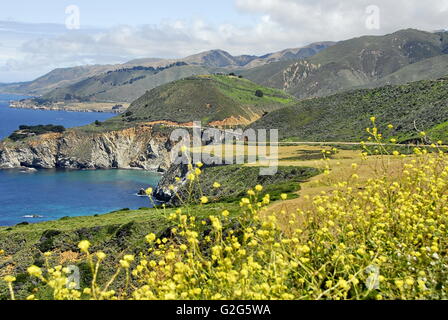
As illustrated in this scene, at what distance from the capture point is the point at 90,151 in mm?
140625

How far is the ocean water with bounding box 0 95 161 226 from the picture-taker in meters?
83.7

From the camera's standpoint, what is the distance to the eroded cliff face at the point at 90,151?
450 ft

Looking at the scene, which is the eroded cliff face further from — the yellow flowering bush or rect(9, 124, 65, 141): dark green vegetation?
the yellow flowering bush

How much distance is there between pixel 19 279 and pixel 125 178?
9492 cm

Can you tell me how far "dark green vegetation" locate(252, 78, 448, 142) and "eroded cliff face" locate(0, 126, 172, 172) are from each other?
3965cm

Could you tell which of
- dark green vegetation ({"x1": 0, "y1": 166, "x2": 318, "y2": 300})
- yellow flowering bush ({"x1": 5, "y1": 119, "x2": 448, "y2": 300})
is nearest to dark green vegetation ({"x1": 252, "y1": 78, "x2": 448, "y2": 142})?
dark green vegetation ({"x1": 0, "y1": 166, "x2": 318, "y2": 300})

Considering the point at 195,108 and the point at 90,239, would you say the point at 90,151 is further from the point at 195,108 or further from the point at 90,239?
the point at 90,239

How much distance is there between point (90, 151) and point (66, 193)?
40385 mm

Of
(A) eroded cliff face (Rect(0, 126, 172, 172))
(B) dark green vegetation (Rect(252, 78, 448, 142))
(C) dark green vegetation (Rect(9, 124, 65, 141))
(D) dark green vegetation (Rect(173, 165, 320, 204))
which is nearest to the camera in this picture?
(D) dark green vegetation (Rect(173, 165, 320, 204))

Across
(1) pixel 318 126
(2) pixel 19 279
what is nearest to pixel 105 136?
(1) pixel 318 126

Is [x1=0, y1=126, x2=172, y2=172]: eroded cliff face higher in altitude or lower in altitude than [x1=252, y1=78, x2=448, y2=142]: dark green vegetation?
lower

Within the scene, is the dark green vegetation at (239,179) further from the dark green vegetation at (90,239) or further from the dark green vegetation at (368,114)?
the dark green vegetation at (368,114)

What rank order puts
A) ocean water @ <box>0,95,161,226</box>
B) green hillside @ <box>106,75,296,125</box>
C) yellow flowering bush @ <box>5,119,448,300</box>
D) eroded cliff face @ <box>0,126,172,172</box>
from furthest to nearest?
green hillside @ <box>106,75,296,125</box> → eroded cliff face @ <box>0,126,172,172</box> → ocean water @ <box>0,95,161,226</box> → yellow flowering bush @ <box>5,119,448,300</box>

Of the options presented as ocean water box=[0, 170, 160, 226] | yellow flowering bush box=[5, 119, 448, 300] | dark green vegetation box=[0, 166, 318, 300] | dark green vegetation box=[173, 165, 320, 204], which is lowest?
ocean water box=[0, 170, 160, 226]
